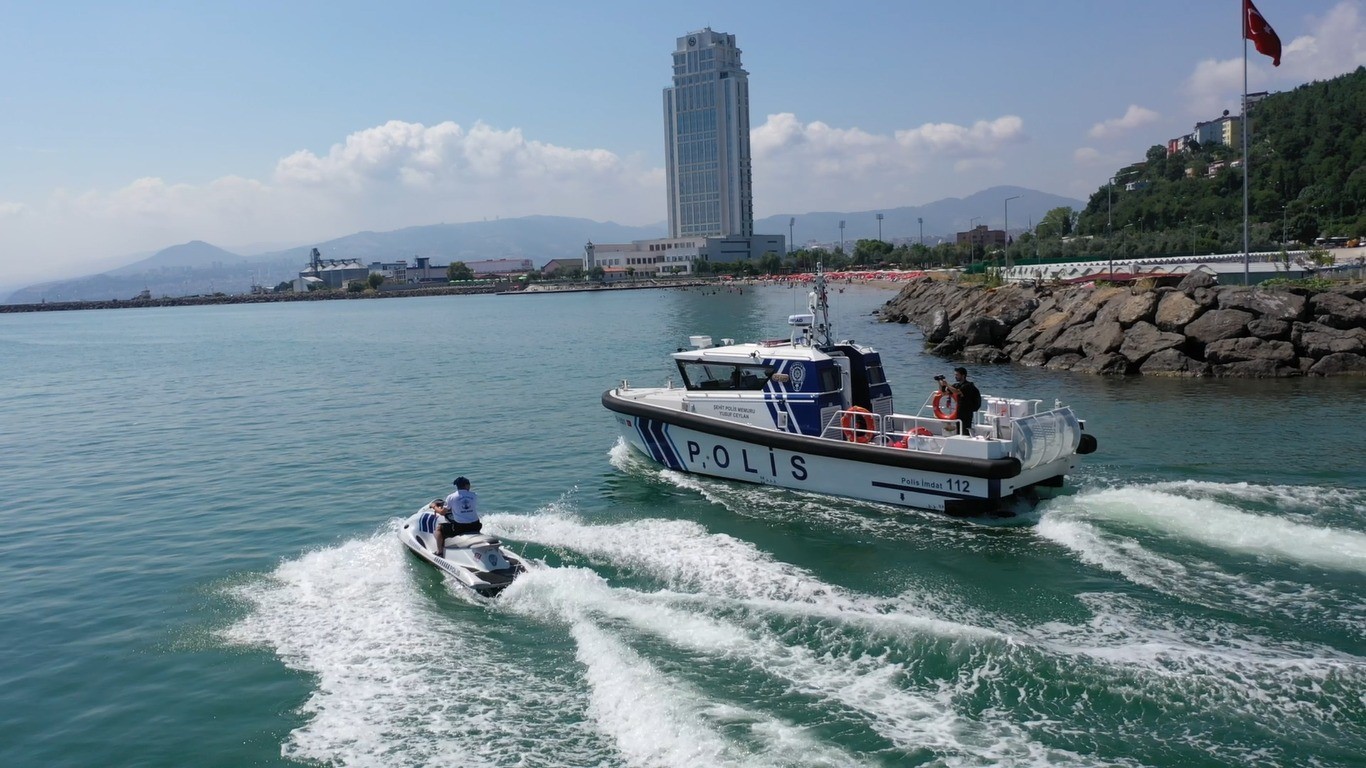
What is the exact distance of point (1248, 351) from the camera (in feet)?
94.9

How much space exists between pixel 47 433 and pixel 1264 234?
3581 inches

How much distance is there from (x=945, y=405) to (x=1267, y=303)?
1982cm

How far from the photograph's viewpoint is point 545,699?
961cm

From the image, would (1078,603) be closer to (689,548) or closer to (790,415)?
(689,548)

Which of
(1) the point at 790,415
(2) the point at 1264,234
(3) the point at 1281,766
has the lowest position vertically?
(3) the point at 1281,766

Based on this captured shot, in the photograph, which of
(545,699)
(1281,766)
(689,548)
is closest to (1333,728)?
(1281,766)

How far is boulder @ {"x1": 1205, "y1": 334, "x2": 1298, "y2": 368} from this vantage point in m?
28.6

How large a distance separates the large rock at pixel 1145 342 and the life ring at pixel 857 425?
1753cm

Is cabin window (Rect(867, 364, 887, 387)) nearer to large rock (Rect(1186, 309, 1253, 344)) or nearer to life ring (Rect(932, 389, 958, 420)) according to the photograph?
life ring (Rect(932, 389, 958, 420))

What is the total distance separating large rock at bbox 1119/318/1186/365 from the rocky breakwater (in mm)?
30

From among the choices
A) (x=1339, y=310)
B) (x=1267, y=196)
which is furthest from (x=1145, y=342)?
(x=1267, y=196)

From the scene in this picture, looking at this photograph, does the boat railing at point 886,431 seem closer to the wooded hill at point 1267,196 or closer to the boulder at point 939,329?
the boulder at point 939,329

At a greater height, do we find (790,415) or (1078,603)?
(790,415)

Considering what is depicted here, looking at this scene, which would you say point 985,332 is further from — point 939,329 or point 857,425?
point 857,425
